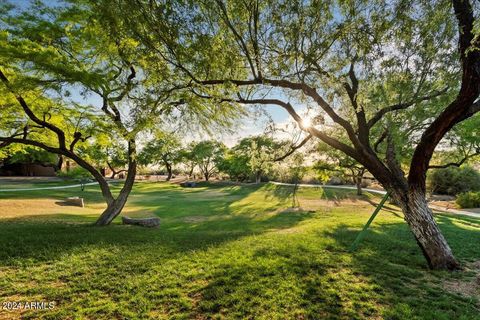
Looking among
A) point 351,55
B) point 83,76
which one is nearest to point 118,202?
point 83,76

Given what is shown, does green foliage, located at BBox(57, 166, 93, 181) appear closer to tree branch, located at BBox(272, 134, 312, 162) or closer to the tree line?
the tree line

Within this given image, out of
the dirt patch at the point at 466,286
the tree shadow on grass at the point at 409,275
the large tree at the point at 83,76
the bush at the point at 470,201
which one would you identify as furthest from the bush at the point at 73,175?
the bush at the point at 470,201

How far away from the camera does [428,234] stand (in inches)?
229

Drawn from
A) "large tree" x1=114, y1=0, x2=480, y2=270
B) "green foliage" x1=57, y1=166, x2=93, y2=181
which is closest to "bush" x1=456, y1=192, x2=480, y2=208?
"large tree" x1=114, y1=0, x2=480, y2=270

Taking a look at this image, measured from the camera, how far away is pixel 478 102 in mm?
5137

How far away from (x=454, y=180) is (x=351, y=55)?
113 feet

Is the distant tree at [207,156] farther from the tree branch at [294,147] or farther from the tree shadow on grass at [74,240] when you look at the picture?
the tree shadow on grass at [74,240]

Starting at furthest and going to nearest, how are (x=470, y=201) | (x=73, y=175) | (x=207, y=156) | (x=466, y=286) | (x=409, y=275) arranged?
(x=207, y=156) < (x=73, y=175) < (x=470, y=201) < (x=409, y=275) < (x=466, y=286)

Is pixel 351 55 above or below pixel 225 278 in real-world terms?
above

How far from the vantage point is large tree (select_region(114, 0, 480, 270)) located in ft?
16.5

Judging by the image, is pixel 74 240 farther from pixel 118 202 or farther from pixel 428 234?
pixel 428 234

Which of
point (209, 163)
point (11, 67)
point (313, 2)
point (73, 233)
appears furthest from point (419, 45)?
point (209, 163)

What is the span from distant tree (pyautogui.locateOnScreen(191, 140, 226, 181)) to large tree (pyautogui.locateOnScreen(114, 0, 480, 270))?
115 feet

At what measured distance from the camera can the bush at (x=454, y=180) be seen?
2973cm
